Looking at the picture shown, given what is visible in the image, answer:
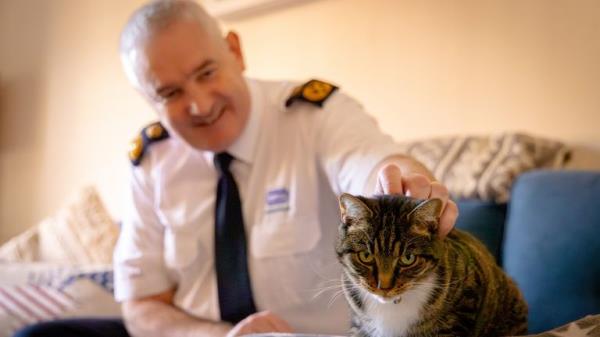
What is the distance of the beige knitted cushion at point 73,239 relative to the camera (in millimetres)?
1797

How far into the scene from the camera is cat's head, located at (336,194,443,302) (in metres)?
0.52

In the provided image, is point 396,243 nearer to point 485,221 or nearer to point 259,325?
point 259,325

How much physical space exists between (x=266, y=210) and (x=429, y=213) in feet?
1.72

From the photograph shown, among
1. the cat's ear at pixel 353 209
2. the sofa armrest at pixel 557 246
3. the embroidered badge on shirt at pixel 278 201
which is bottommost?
the sofa armrest at pixel 557 246

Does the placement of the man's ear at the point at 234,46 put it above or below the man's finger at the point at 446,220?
above

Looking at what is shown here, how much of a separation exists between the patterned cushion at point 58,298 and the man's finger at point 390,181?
3.60ft

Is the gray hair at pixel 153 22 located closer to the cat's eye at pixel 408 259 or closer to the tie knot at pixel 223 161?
the tie knot at pixel 223 161

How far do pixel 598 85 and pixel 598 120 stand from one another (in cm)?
8

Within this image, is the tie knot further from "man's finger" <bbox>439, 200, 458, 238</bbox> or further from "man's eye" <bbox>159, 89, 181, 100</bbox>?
"man's finger" <bbox>439, 200, 458, 238</bbox>

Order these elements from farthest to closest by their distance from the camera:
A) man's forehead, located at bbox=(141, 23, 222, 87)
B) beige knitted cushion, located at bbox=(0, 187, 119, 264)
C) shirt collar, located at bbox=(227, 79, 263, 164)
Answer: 1. beige knitted cushion, located at bbox=(0, 187, 119, 264)
2. shirt collar, located at bbox=(227, 79, 263, 164)
3. man's forehead, located at bbox=(141, 23, 222, 87)

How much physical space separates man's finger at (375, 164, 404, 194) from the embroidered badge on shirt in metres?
0.38

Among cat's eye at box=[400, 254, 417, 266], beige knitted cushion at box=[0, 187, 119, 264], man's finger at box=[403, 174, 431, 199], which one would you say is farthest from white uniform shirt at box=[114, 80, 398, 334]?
beige knitted cushion at box=[0, 187, 119, 264]

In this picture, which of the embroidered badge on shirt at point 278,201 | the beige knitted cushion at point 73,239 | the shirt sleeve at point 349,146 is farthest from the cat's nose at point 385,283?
the beige knitted cushion at point 73,239

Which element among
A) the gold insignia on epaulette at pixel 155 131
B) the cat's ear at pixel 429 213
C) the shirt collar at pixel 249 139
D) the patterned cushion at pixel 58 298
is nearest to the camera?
the cat's ear at pixel 429 213
